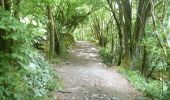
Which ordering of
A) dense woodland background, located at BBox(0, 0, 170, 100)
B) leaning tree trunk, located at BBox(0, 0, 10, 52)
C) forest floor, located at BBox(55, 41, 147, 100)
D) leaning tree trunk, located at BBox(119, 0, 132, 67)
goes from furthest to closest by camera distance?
leaning tree trunk, located at BBox(119, 0, 132, 67) → forest floor, located at BBox(55, 41, 147, 100) → leaning tree trunk, located at BBox(0, 0, 10, 52) → dense woodland background, located at BBox(0, 0, 170, 100)

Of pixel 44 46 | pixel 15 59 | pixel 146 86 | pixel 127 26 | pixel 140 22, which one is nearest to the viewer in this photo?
pixel 15 59

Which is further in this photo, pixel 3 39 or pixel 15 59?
pixel 3 39

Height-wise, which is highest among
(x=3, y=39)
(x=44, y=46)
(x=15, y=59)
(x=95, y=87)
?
(x=3, y=39)

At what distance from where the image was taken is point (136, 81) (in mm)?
12562

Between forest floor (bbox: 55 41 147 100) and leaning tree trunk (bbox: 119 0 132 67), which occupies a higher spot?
leaning tree trunk (bbox: 119 0 132 67)

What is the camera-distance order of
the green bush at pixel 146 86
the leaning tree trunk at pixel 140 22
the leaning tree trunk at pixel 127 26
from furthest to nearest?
the leaning tree trunk at pixel 127 26 < the leaning tree trunk at pixel 140 22 < the green bush at pixel 146 86

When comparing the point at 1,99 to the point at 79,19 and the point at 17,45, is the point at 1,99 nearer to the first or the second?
the point at 17,45

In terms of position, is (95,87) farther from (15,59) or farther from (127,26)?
(127,26)

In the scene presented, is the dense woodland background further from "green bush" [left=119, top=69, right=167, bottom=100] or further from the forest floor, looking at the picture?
the forest floor

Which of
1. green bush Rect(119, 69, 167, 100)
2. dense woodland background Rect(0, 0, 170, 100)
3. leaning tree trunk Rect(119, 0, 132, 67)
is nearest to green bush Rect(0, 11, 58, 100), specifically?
dense woodland background Rect(0, 0, 170, 100)

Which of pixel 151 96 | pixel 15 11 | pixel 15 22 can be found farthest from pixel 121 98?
pixel 15 22

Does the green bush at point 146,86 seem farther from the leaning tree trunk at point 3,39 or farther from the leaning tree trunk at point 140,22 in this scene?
the leaning tree trunk at point 3,39

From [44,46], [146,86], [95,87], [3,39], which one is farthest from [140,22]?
[3,39]

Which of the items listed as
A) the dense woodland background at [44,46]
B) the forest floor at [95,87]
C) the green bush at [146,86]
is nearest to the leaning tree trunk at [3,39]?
the dense woodland background at [44,46]
